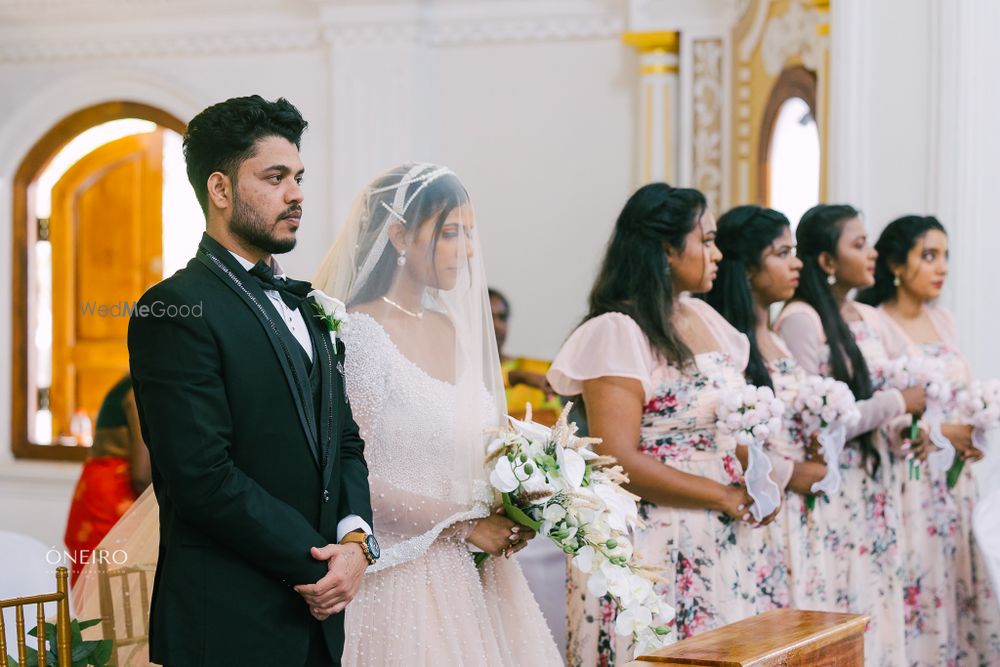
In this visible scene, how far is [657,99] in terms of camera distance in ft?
21.8

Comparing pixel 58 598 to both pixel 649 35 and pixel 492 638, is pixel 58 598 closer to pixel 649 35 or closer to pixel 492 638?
pixel 492 638

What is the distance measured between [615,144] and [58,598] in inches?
196

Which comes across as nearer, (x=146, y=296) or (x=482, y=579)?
(x=146, y=296)

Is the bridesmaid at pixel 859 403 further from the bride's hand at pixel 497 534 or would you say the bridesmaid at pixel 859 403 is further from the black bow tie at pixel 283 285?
the black bow tie at pixel 283 285

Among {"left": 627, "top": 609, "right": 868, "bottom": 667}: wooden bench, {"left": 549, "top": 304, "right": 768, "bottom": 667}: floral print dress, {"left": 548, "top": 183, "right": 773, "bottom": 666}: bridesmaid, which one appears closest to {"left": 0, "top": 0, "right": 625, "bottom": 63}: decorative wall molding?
{"left": 548, "top": 183, "right": 773, "bottom": 666}: bridesmaid

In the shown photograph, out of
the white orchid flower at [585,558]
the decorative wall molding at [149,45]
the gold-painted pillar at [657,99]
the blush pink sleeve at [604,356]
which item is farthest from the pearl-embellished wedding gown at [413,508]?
the decorative wall molding at [149,45]

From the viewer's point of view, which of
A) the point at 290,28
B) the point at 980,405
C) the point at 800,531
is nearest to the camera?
the point at 800,531

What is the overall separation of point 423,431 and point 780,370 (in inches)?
58.3

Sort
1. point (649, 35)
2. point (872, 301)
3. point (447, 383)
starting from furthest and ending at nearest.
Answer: point (649, 35)
point (872, 301)
point (447, 383)

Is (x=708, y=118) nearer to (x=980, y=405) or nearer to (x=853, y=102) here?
(x=853, y=102)

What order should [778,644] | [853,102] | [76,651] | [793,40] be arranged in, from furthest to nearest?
[793,40], [853,102], [76,651], [778,644]

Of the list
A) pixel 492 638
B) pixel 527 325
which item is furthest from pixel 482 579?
pixel 527 325

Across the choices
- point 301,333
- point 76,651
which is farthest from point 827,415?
point 76,651

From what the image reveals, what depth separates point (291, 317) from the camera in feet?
7.37
